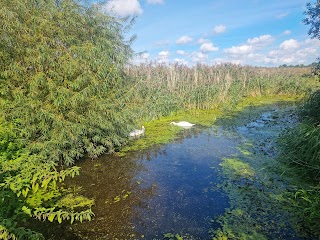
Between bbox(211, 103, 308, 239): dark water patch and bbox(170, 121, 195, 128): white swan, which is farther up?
bbox(170, 121, 195, 128): white swan

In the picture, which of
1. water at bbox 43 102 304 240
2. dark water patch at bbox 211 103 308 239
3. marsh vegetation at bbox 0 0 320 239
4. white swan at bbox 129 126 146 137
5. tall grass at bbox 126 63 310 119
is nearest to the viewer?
dark water patch at bbox 211 103 308 239

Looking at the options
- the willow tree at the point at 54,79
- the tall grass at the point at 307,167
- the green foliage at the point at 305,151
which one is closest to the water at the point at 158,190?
the green foliage at the point at 305,151

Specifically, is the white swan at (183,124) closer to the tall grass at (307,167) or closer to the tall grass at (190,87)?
the tall grass at (190,87)

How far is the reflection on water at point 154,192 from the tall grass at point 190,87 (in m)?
3.20

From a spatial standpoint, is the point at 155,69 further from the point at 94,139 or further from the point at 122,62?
the point at 94,139

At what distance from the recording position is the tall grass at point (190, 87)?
1030cm

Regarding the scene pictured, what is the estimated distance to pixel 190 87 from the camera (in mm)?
→ 12023

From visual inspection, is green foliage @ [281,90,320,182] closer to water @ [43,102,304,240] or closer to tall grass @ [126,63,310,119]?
water @ [43,102,304,240]

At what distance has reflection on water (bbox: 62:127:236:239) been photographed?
10.7 feet

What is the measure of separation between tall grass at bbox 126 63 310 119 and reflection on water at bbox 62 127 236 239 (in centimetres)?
320

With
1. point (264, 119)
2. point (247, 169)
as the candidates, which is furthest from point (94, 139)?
point (264, 119)

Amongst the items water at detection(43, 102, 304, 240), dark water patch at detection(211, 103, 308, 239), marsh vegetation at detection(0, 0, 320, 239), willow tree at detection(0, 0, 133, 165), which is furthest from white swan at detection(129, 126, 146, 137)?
dark water patch at detection(211, 103, 308, 239)

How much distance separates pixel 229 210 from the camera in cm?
358

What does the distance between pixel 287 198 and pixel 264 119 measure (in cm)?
643
